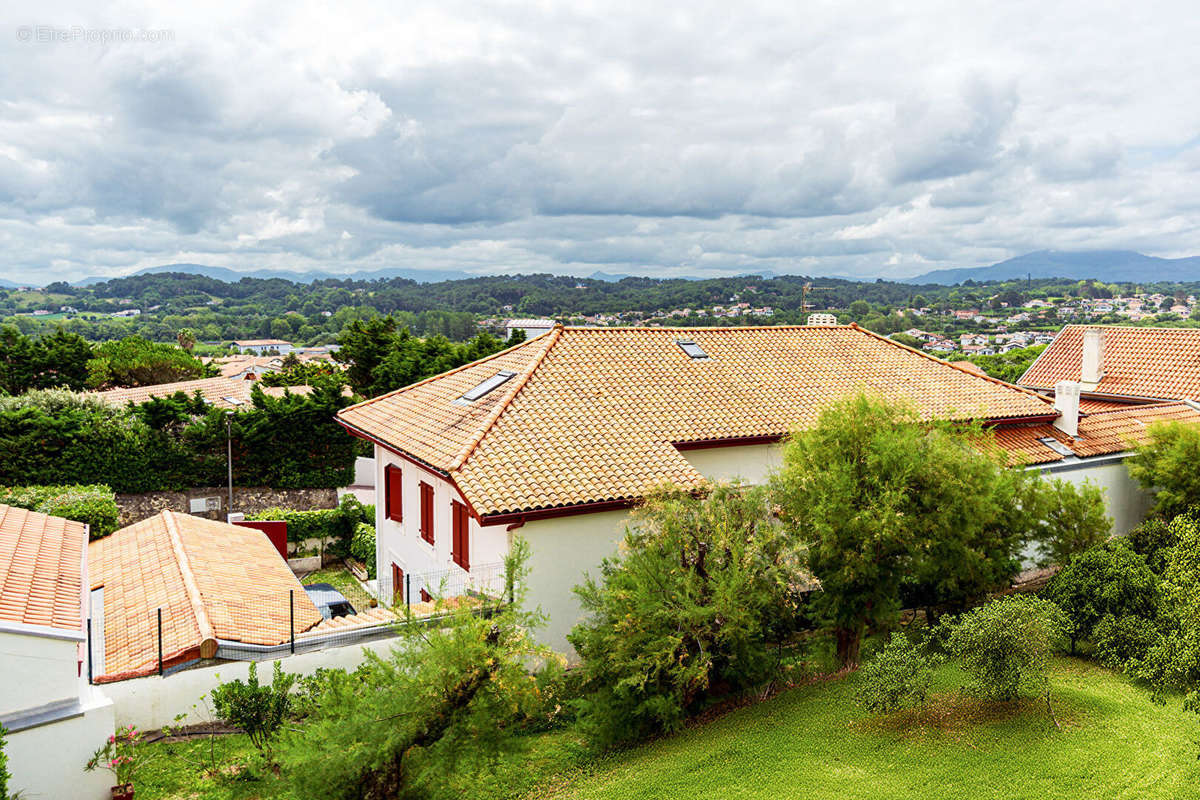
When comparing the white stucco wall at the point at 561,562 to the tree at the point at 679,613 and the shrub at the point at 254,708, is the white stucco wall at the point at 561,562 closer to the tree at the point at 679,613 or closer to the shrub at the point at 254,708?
the tree at the point at 679,613

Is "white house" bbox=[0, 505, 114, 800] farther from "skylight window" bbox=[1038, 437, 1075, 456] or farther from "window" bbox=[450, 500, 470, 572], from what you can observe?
"skylight window" bbox=[1038, 437, 1075, 456]

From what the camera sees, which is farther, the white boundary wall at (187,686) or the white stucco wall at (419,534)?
the white stucco wall at (419,534)

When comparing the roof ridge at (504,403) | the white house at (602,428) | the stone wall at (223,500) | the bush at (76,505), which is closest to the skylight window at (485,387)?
the white house at (602,428)

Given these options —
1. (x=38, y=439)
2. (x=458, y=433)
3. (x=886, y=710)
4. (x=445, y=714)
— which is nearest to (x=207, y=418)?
(x=38, y=439)

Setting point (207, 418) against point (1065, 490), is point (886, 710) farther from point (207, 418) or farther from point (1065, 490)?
point (207, 418)

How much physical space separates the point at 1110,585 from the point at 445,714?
11750 millimetres

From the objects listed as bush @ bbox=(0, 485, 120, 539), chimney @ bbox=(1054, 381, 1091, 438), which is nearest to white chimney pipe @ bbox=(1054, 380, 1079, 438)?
chimney @ bbox=(1054, 381, 1091, 438)

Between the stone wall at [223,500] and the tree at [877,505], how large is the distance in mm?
24475

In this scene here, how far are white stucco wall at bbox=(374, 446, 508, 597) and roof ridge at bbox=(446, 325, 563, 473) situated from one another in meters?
0.67

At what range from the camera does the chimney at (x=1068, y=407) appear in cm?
2175

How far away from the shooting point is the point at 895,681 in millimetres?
10703

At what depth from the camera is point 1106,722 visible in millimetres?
10664

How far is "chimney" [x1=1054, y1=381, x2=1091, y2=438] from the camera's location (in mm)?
21750

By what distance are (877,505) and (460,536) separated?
8.42m
